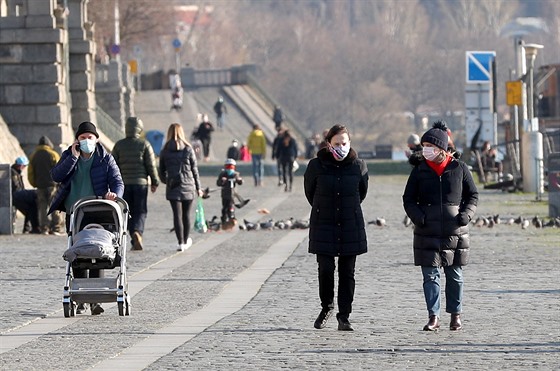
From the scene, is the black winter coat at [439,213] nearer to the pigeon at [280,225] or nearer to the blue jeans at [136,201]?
the blue jeans at [136,201]

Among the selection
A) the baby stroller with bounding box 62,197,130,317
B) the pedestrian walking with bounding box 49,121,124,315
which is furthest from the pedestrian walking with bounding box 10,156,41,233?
the baby stroller with bounding box 62,197,130,317

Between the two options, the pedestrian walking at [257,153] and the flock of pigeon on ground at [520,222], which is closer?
the flock of pigeon on ground at [520,222]

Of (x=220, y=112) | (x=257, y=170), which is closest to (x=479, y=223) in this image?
(x=257, y=170)

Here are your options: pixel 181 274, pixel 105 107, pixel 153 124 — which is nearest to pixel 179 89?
pixel 153 124

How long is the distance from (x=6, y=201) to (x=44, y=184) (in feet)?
1.99

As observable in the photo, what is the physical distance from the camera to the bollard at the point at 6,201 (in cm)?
2986

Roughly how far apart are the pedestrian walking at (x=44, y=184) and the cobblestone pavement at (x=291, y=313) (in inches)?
66.4

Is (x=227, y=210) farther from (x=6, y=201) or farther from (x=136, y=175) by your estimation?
(x=136, y=175)

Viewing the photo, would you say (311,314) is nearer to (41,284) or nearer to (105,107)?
(41,284)

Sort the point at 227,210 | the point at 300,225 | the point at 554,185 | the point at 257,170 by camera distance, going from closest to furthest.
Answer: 1. the point at 300,225
2. the point at 227,210
3. the point at 554,185
4. the point at 257,170

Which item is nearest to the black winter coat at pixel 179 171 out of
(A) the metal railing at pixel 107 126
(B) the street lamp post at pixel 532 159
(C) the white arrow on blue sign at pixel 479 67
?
(B) the street lamp post at pixel 532 159

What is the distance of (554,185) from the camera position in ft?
103

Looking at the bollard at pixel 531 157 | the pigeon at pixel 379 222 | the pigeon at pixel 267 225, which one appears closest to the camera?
the pigeon at pixel 267 225

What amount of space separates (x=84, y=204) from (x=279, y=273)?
435cm
